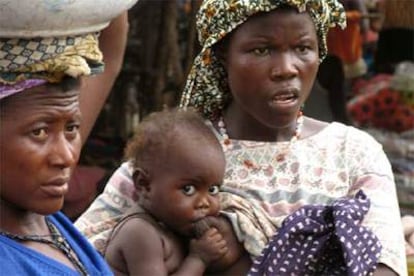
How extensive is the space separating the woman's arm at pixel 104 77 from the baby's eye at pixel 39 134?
81 cm

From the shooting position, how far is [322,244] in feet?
10.0

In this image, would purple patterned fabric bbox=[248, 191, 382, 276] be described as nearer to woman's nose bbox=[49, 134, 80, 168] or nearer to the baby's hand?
the baby's hand

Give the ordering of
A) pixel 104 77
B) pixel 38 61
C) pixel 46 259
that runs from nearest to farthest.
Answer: pixel 38 61 < pixel 46 259 < pixel 104 77

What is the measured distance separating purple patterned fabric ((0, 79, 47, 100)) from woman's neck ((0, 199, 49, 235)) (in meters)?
0.25

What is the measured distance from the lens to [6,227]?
8.02 ft

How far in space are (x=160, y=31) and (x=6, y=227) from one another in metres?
4.59

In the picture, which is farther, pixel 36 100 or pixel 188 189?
pixel 188 189

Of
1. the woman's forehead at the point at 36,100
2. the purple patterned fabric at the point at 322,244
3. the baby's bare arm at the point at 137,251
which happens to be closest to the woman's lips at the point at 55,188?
the woman's forehead at the point at 36,100

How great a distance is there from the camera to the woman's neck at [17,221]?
2.44m

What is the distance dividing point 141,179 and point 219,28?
476mm

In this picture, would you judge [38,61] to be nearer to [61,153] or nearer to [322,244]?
[61,153]

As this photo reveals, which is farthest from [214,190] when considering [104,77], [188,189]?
[104,77]

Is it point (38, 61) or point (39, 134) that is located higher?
point (38, 61)

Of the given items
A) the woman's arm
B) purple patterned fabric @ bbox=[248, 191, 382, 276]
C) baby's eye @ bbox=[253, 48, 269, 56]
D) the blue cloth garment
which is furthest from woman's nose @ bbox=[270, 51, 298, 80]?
the blue cloth garment
